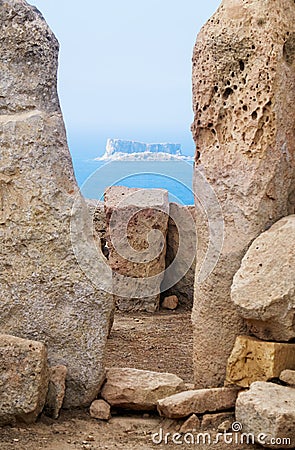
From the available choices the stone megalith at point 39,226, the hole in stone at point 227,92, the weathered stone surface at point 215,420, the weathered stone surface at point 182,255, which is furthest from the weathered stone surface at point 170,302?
the weathered stone surface at point 215,420

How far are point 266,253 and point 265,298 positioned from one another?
0.33 metres

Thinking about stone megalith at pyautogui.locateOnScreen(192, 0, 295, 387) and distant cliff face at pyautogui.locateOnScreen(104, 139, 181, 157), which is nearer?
stone megalith at pyautogui.locateOnScreen(192, 0, 295, 387)

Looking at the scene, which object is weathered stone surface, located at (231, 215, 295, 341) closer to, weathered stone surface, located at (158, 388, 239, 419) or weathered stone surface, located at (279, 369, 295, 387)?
weathered stone surface, located at (279, 369, 295, 387)

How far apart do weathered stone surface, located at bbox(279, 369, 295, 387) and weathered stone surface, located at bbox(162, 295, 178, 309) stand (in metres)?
5.13

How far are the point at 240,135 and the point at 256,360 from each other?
1560mm

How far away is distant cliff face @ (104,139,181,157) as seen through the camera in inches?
314

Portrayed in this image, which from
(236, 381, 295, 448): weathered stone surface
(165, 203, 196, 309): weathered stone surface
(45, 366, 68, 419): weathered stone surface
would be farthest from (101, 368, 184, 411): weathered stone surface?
(165, 203, 196, 309): weathered stone surface

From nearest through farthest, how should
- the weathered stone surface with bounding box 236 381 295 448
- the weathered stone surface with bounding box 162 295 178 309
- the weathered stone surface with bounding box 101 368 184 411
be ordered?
1. the weathered stone surface with bounding box 236 381 295 448
2. the weathered stone surface with bounding box 101 368 184 411
3. the weathered stone surface with bounding box 162 295 178 309

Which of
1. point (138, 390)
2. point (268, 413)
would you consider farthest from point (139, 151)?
point (268, 413)

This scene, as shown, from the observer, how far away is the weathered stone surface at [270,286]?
5539 mm

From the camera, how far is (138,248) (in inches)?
416

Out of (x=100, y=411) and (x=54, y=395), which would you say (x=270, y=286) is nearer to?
(x=100, y=411)

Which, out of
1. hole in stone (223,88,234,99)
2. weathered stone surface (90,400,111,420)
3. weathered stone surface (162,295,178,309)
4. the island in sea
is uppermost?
hole in stone (223,88,234,99)

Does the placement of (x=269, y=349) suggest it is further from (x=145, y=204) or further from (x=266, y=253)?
(x=145, y=204)
